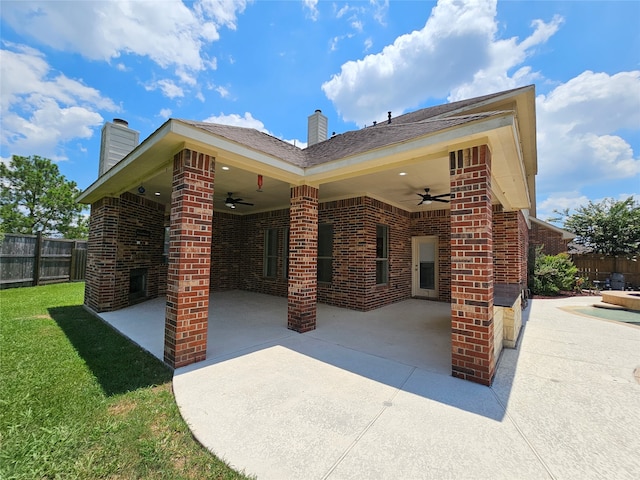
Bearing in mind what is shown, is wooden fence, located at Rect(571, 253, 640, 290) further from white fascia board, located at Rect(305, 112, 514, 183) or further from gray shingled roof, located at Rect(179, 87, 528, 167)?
white fascia board, located at Rect(305, 112, 514, 183)

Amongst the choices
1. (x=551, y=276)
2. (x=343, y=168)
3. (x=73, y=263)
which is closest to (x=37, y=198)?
(x=73, y=263)

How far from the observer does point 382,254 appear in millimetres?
7957

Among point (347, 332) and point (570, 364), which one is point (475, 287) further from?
point (347, 332)

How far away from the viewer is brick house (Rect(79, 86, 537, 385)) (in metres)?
3.20

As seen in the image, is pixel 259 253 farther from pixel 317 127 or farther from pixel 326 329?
pixel 326 329

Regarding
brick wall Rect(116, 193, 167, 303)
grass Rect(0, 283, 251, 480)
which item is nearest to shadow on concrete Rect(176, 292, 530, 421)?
grass Rect(0, 283, 251, 480)

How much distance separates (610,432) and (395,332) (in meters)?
2.99

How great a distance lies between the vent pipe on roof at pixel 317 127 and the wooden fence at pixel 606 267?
14089 mm

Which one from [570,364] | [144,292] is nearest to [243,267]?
[144,292]

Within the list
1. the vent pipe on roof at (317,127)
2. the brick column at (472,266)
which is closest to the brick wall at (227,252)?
the vent pipe on roof at (317,127)

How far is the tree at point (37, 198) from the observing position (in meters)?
18.5

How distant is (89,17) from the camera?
5492 millimetres

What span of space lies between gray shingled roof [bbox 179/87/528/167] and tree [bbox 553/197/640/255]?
13.2m

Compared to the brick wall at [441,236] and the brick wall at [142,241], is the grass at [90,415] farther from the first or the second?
the brick wall at [441,236]
